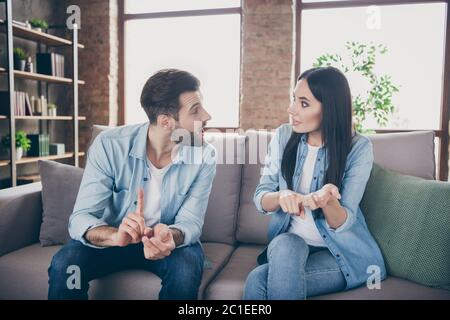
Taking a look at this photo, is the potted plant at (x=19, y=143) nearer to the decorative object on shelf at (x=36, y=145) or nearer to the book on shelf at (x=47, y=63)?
the decorative object on shelf at (x=36, y=145)

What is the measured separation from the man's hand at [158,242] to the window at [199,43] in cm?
341

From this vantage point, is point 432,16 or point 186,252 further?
point 432,16

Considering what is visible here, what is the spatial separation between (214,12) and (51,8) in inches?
72.2

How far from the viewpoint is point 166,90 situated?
1.49m

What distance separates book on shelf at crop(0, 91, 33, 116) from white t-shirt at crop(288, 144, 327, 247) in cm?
297

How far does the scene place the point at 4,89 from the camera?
389 cm

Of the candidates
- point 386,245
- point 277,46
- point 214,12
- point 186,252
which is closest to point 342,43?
point 277,46

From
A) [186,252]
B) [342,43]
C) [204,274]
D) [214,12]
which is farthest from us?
[214,12]

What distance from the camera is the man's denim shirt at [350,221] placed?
1372 mm

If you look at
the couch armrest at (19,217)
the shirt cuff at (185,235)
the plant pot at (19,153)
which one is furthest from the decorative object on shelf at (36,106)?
the shirt cuff at (185,235)

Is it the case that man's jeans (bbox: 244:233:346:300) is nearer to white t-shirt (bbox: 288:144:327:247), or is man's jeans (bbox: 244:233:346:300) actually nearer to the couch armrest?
white t-shirt (bbox: 288:144:327:247)

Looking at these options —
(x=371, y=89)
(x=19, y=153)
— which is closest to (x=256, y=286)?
(x=371, y=89)

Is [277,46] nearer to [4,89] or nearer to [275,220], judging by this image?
[4,89]

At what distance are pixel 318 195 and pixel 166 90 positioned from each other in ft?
2.18
